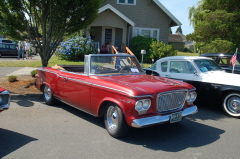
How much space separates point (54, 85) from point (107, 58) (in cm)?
178

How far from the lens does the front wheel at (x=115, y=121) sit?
170 inches

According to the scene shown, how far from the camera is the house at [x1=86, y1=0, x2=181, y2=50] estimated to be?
2005 centimetres

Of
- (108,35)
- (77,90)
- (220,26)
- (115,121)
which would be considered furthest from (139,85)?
(108,35)

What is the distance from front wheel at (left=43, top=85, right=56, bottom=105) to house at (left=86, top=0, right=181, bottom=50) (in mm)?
12837

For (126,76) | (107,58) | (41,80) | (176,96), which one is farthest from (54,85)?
(176,96)

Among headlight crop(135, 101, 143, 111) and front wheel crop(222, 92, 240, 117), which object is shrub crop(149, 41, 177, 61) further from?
A: headlight crop(135, 101, 143, 111)

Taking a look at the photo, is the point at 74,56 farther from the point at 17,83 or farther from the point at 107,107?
the point at 107,107

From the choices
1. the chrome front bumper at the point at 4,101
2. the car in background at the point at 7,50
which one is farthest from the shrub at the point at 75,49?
the chrome front bumper at the point at 4,101

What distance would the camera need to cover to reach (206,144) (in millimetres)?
4391

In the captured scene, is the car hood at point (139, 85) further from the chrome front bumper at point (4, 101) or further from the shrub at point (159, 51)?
the shrub at point (159, 51)

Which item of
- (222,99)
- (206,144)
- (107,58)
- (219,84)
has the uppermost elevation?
(107,58)

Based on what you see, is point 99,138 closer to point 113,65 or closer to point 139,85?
point 139,85

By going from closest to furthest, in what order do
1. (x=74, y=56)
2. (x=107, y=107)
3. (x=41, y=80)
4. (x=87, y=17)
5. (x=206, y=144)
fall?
1. (x=206, y=144)
2. (x=107, y=107)
3. (x=41, y=80)
4. (x=87, y=17)
5. (x=74, y=56)

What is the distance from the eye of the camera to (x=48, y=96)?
22.3 feet
